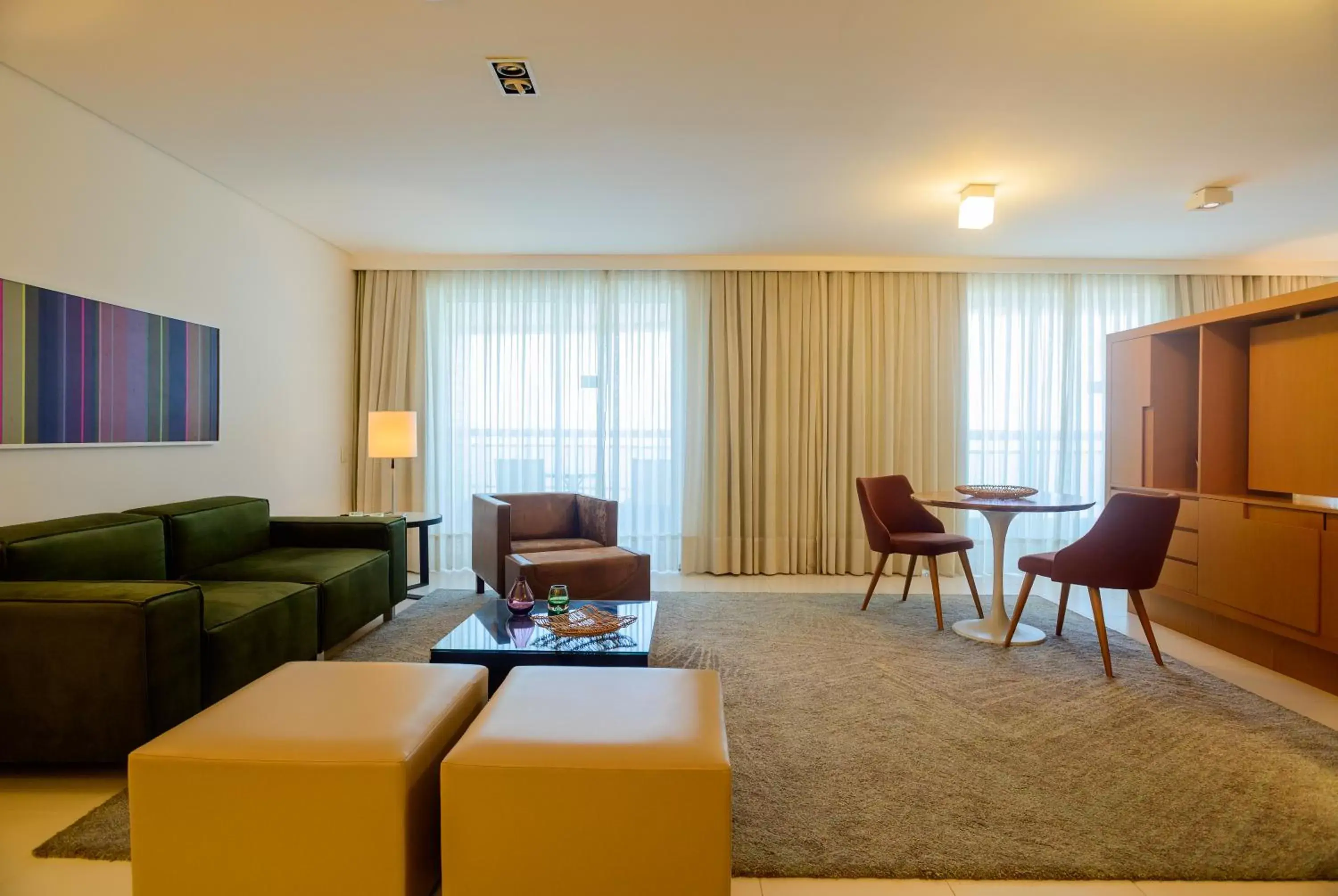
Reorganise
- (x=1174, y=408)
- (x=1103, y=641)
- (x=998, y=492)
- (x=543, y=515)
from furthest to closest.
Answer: (x=543, y=515) < (x=1174, y=408) < (x=998, y=492) < (x=1103, y=641)

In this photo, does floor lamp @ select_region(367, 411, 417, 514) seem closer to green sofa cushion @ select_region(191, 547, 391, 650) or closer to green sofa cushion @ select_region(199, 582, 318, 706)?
green sofa cushion @ select_region(191, 547, 391, 650)

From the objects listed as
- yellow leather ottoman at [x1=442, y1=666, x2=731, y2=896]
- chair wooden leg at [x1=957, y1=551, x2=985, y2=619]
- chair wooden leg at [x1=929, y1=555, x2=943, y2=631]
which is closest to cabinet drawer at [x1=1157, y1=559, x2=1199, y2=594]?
chair wooden leg at [x1=957, y1=551, x2=985, y2=619]

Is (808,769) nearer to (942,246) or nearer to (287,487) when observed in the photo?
(287,487)

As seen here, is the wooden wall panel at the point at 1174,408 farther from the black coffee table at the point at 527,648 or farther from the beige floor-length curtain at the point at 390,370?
the beige floor-length curtain at the point at 390,370

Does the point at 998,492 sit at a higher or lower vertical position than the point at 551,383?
lower

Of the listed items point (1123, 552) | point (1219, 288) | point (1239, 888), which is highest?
point (1219, 288)

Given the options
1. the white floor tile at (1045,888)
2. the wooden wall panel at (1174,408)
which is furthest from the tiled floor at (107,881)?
the wooden wall panel at (1174,408)

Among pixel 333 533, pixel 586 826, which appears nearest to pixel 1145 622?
pixel 586 826

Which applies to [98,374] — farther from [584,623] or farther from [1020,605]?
[1020,605]

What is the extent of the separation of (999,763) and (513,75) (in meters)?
2.97

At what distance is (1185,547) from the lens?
3928 mm

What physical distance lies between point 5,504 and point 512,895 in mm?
2557

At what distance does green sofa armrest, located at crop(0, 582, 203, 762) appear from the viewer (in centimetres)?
213

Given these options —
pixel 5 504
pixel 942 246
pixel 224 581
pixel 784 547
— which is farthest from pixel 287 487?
pixel 942 246
